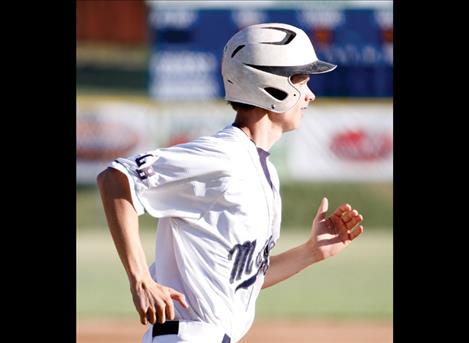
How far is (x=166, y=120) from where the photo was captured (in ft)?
44.9

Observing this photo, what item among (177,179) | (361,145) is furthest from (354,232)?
(361,145)

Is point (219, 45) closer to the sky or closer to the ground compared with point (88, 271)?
closer to the sky

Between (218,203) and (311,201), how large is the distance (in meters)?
11.4

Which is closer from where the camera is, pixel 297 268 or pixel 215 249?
pixel 215 249

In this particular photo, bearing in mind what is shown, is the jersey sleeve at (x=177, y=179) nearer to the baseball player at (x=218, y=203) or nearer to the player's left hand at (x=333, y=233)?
the baseball player at (x=218, y=203)

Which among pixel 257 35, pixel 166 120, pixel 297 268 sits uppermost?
pixel 257 35

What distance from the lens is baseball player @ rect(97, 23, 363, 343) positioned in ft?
9.78

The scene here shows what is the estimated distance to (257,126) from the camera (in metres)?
3.34
